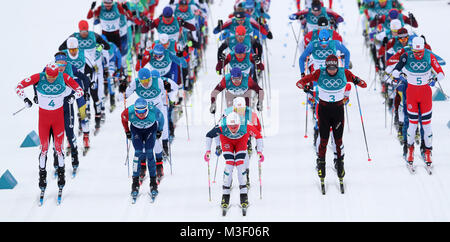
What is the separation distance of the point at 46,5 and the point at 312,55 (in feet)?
40.9

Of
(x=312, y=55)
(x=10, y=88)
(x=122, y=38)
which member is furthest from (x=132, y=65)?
(x=312, y=55)

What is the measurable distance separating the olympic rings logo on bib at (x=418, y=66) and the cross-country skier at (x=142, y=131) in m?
3.53

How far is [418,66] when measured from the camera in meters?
10.7

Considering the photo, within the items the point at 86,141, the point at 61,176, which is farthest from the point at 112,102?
the point at 61,176

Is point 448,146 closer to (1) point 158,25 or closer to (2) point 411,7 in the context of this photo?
(1) point 158,25

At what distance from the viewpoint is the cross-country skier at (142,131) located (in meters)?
10.0

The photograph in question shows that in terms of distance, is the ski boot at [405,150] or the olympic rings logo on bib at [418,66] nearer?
the olympic rings logo on bib at [418,66]

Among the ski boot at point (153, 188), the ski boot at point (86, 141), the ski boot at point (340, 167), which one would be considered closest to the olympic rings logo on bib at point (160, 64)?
the ski boot at point (86, 141)

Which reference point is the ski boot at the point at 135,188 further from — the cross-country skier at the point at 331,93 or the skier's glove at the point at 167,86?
the cross-country skier at the point at 331,93

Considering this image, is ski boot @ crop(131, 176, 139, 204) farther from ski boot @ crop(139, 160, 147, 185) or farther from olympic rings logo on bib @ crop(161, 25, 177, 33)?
olympic rings logo on bib @ crop(161, 25, 177, 33)

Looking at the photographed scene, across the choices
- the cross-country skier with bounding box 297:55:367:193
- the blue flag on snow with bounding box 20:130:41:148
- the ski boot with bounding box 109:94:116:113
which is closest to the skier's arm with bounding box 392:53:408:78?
the cross-country skier with bounding box 297:55:367:193

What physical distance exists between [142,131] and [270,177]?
6.74 feet

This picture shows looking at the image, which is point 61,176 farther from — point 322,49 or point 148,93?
point 322,49

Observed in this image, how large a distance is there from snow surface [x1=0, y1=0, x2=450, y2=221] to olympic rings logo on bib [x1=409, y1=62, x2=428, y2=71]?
144 cm
